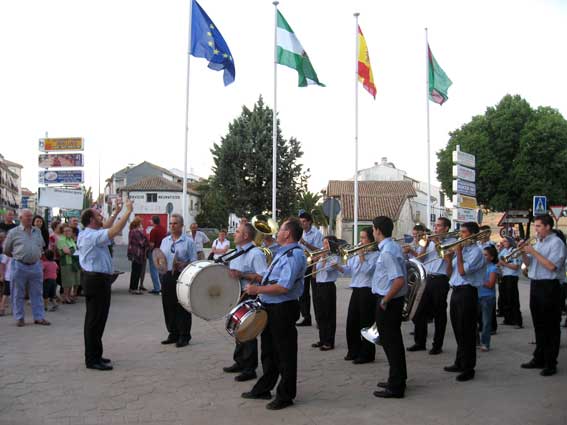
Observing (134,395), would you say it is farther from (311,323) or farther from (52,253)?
(52,253)

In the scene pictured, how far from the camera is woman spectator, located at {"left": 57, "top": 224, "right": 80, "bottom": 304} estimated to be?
1262 cm

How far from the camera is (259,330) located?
18.9ft

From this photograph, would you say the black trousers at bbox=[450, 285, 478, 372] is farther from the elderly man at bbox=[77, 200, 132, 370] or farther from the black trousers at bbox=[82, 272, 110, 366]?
the black trousers at bbox=[82, 272, 110, 366]

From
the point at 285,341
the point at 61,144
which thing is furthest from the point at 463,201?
the point at 285,341

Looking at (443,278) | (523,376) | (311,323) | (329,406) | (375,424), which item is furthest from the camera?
(311,323)

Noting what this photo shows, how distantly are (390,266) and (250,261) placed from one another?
64.1 inches

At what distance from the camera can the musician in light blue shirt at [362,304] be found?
773 cm

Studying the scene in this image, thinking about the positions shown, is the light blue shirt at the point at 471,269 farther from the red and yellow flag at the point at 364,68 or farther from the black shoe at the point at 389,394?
the red and yellow flag at the point at 364,68

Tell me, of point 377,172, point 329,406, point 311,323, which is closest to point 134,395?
point 329,406

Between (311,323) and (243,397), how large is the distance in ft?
16.6

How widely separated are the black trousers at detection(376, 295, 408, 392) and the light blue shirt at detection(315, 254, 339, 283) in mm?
2509

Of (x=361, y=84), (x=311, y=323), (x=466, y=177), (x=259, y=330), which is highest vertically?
(x=361, y=84)

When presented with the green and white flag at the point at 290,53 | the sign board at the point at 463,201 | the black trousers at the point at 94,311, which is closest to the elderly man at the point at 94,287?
the black trousers at the point at 94,311

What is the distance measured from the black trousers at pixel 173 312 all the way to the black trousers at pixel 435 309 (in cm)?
329
